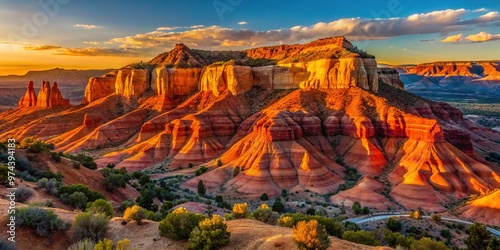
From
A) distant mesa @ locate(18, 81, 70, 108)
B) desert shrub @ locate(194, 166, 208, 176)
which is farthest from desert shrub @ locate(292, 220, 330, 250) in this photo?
distant mesa @ locate(18, 81, 70, 108)

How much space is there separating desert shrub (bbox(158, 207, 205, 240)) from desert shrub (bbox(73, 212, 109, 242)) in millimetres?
3226

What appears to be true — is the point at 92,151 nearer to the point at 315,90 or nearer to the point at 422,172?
the point at 315,90

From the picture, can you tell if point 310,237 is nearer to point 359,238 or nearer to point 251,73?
point 359,238

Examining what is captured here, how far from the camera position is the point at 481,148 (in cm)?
10231

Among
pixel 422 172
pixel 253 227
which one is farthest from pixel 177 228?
pixel 422 172

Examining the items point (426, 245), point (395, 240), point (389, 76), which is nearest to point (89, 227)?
point (426, 245)

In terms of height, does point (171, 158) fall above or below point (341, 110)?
below

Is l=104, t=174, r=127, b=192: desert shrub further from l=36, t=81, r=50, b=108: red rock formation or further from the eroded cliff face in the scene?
l=36, t=81, r=50, b=108: red rock formation

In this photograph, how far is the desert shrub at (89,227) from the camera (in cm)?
2156

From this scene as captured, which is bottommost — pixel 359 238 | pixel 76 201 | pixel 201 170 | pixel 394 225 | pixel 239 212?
pixel 201 170

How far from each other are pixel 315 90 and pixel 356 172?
94.0ft

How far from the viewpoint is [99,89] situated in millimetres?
133250

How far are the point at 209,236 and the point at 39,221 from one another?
377 inches

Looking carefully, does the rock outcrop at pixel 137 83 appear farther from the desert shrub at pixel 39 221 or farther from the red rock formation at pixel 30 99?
the desert shrub at pixel 39 221
